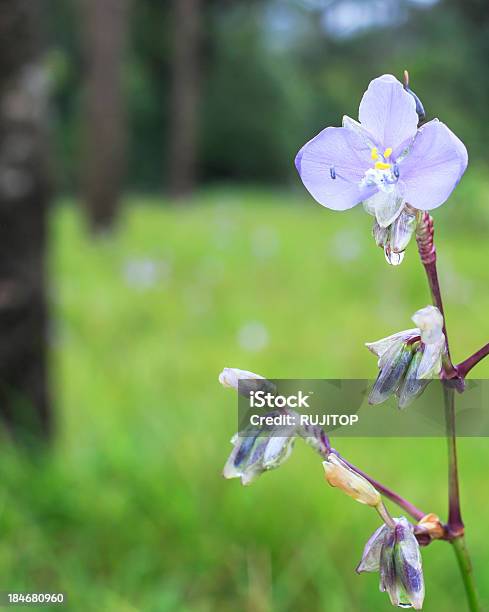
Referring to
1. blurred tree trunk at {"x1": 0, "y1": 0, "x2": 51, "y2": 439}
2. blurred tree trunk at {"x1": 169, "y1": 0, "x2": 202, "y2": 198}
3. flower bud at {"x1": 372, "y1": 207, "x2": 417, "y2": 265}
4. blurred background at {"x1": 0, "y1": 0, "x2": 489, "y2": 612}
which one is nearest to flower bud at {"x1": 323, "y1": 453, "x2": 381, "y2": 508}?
flower bud at {"x1": 372, "y1": 207, "x2": 417, "y2": 265}

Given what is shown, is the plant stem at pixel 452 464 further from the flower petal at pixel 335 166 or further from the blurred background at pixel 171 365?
the blurred background at pixel 171 365

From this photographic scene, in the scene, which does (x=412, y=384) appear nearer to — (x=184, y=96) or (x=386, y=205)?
(x=386, y=205)

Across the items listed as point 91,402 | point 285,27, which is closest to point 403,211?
point 91,402

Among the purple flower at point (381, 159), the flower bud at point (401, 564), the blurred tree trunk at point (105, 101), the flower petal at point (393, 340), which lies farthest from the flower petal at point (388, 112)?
the blurred tree trunk at point (105, 101)

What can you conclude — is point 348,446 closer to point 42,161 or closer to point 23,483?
point 23,483

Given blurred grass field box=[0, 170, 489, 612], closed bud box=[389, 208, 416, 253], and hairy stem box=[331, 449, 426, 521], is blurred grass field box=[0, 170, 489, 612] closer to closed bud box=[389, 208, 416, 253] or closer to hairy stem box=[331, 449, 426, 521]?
hairy stem box=[331, 449, 426, 521]

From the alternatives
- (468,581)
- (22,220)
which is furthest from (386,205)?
(22,220)
